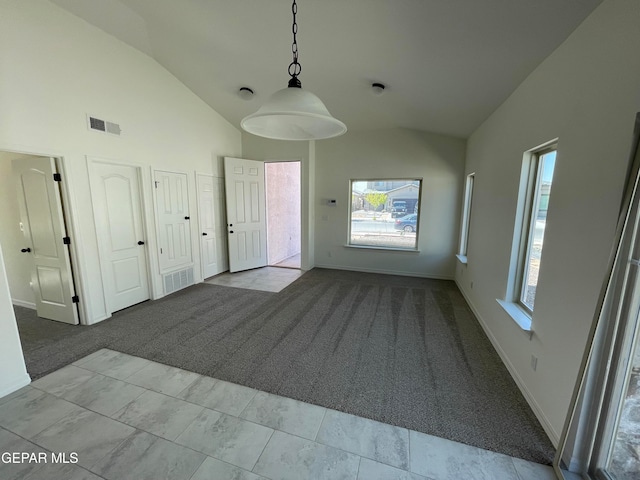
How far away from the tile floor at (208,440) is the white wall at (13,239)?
2.25m

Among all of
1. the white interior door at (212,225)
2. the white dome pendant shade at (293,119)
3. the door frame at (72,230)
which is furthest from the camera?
the white interior door at (212,225)

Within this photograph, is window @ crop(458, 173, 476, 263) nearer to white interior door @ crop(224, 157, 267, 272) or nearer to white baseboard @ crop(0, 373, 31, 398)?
white interior door @ crop(224, 157, 267, 272)

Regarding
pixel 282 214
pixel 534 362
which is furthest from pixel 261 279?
pixel 534 362

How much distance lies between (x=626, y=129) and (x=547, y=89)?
98 cm

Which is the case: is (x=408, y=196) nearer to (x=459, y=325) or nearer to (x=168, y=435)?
(x=459, y=325)

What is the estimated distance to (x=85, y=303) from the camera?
3.18 metres

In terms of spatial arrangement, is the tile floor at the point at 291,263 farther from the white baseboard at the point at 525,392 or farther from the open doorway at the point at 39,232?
the white baseboard at the point at 525,392

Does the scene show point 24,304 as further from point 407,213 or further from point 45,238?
point 407,213

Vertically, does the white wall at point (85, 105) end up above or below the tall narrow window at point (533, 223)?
above

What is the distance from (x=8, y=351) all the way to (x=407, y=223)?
17.9 ft

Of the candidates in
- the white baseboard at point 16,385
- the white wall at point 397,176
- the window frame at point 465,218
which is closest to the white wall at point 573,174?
the window frame at point 465,218

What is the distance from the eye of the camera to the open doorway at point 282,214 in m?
6.29

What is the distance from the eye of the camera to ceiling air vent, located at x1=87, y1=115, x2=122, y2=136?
3.08 metres

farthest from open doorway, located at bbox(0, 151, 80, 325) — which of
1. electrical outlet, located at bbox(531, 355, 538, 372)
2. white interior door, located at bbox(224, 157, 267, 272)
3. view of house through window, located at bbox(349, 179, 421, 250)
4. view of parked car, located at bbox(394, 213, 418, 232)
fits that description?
view of parked car, located at bbox(394, 213, 418, 232)
